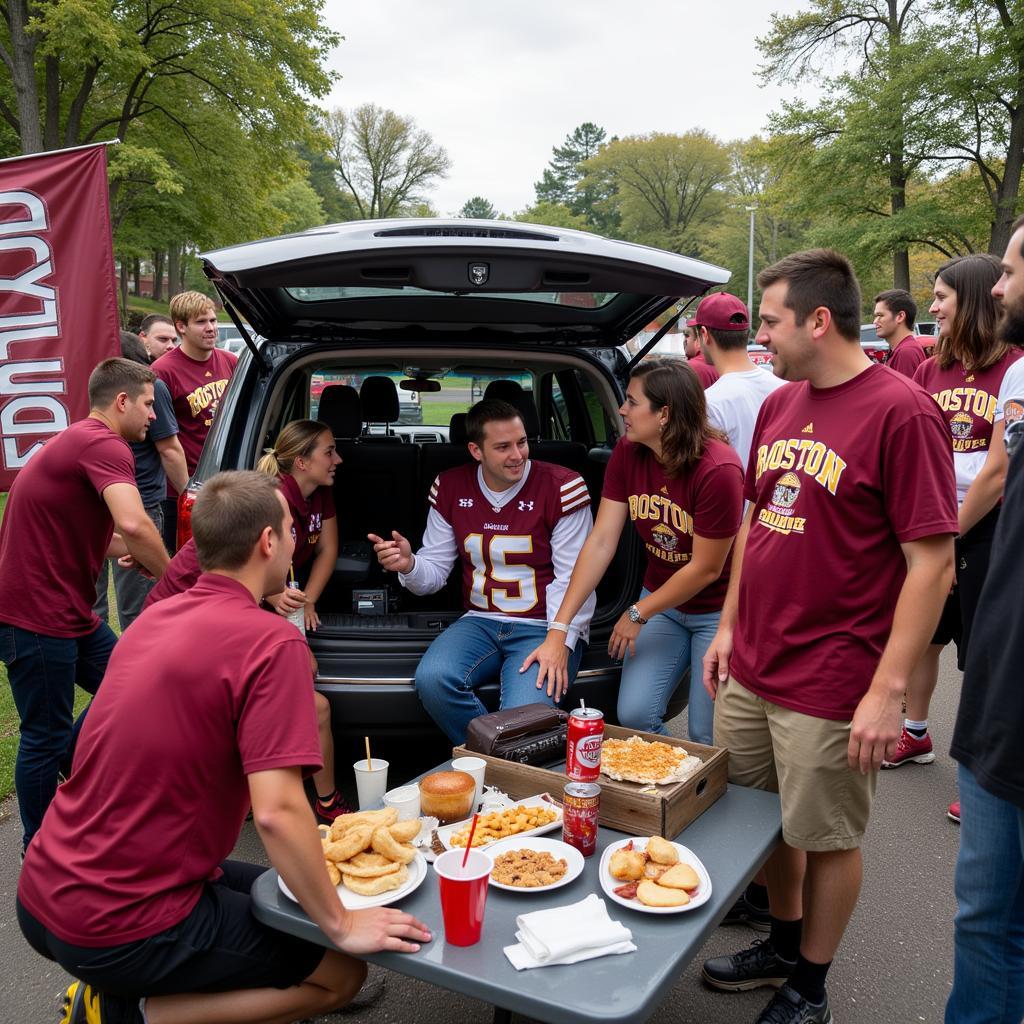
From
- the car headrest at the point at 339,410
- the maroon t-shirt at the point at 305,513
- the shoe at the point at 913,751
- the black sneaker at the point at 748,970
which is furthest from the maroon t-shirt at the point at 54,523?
the shoe at the point at 913,751

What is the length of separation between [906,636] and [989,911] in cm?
64

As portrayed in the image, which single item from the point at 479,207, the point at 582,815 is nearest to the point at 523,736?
the point at 582,815

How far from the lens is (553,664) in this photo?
10.1 ft

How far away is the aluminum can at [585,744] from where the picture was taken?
6.72 feet

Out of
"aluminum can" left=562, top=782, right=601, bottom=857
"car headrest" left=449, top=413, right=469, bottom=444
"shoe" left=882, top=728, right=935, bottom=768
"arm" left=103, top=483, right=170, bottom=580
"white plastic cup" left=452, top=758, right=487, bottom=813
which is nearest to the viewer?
"aluminum can" left=562, top=782, right=601, bottom=857

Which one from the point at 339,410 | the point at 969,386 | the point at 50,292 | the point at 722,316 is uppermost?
the point at 50,292

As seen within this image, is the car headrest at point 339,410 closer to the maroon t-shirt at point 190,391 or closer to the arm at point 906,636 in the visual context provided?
the maroon t-shirt at point 190,391

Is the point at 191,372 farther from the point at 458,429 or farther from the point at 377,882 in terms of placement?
the point at 377,882

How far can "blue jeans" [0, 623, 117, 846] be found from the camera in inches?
120

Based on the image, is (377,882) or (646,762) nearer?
(377,882)

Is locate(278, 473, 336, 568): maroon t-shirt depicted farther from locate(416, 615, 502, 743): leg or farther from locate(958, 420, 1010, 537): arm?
locate(958, 420, 1010, 537): arm

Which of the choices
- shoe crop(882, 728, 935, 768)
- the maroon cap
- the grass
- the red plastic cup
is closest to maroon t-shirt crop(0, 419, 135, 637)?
the grass

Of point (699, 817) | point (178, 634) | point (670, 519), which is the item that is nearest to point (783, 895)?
point (699, 817)

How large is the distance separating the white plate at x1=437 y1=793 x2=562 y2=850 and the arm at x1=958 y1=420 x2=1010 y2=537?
6.58 ft
